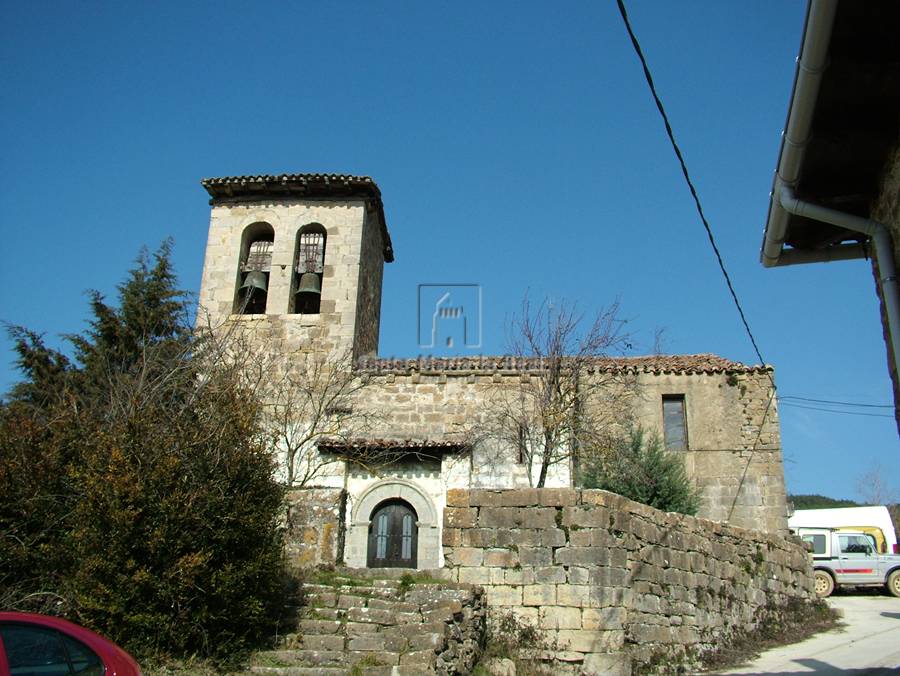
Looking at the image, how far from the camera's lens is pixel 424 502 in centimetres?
1639

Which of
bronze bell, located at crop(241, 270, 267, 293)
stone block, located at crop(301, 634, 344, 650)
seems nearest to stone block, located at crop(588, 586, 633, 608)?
stone block, located at crop(301, 634, 344, 650)

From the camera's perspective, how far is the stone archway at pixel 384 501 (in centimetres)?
1597

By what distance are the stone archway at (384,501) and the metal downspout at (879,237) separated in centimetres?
1170

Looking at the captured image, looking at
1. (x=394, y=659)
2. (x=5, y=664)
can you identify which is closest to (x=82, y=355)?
(x=394, y=659)

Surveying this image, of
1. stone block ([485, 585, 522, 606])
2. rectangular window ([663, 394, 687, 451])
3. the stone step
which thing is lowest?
the stone step

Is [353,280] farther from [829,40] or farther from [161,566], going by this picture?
[829,40]

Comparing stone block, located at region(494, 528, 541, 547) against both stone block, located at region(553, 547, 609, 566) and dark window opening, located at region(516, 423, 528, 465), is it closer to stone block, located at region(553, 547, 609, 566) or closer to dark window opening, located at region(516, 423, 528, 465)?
stone block, located at region(553, 547, 609, 566)

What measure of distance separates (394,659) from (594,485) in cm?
871

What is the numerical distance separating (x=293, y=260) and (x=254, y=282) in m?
1.12

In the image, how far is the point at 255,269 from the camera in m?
19.7

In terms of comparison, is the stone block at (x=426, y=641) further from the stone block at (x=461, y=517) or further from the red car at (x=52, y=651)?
the red car at (x=52, y=651)

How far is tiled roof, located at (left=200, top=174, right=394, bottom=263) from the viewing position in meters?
19.6

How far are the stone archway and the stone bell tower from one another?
3708mm

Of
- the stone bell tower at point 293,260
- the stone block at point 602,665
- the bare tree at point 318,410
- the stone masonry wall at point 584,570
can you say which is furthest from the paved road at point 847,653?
the stone bell tower at point 293,260
